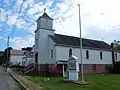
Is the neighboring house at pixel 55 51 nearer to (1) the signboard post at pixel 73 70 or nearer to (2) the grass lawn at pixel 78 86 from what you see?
(1) the signboard post at pixel 73 70

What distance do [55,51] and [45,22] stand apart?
6297 millimetres

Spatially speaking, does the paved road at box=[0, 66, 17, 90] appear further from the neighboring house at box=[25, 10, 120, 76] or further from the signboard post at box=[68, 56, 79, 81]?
the neighboring house at box=[25, 10, 120, 76]

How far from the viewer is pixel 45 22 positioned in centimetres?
3684

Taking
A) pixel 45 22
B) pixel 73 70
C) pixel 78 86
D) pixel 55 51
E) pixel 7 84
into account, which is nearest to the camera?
pixel 78 86

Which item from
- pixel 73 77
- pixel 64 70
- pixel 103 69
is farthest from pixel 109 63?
pixel 73 77

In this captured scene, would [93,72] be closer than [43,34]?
No

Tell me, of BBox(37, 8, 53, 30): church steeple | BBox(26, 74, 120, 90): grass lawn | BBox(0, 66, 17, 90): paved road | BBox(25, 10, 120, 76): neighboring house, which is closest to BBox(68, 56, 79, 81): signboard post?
BBox(26, 74, 120, 90): grass lawn

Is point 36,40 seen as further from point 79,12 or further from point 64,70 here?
point 79,12

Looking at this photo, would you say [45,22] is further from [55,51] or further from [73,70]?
[73,70]

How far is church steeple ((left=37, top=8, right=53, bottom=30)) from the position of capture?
36562 mm

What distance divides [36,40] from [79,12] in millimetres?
16393

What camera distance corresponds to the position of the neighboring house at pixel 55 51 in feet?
112

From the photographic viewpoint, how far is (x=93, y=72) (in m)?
39.7

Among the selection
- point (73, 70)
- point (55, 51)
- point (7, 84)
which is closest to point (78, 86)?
point (73, 70)
